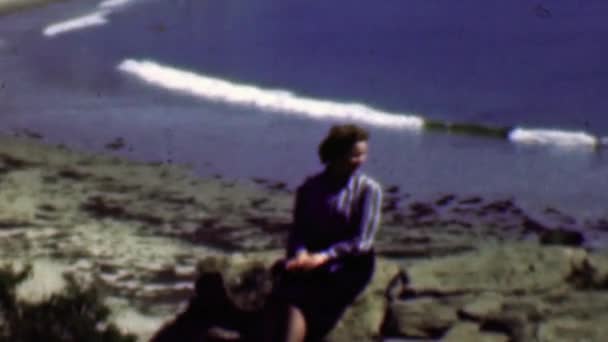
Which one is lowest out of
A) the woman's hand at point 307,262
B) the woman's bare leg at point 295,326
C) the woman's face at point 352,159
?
the woman's bare leg at point 295,326

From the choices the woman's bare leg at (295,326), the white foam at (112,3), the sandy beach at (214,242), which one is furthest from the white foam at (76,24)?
the woman's bare leg at (295,326)

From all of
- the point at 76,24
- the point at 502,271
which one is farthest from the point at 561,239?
the point at 76,24

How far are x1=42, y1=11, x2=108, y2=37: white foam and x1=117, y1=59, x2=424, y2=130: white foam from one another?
25.4 feet

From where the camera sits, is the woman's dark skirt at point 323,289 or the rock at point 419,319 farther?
the rock at point 419,319

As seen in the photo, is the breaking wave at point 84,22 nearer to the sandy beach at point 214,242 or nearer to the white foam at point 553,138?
the sandy beach at point 214,242

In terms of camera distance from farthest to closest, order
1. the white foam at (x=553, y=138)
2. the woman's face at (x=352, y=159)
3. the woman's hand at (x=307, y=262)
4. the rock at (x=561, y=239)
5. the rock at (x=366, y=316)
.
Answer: the white foam at (x=553, y=138) < the rock at (x=561, y=239) < the rock at (x=366, y=316) < the woman's face at (x=352, y=159) < the woman's hand at (x=307, y=262)

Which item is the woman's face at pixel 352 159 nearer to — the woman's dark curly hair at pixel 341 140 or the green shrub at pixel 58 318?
the woman's dark curly hair at pixel 341 140

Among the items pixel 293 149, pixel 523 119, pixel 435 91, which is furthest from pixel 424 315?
pixel 435 91

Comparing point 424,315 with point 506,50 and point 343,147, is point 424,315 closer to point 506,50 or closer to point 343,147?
point 343,147

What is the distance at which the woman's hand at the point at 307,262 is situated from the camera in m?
6.59

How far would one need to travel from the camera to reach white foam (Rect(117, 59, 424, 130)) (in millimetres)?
21562

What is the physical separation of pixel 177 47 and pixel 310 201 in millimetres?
26271

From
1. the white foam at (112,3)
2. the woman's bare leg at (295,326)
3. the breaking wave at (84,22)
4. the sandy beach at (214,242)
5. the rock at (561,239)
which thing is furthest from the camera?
the white foam at (112,3)

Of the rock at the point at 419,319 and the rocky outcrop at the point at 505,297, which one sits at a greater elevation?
the rocky outcrop at the point at 505,297
